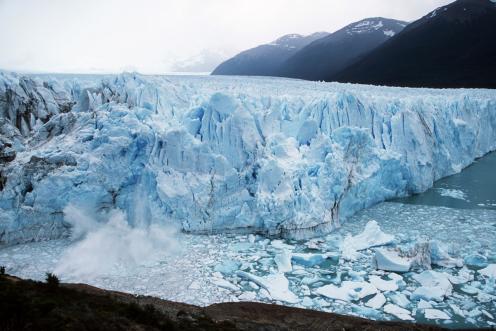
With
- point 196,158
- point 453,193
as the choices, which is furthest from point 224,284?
point 453,193

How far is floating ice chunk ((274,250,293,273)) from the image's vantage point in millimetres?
7215

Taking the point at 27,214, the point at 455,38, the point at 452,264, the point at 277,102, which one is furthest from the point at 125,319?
the point at 455,38

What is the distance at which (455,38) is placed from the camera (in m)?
46.2

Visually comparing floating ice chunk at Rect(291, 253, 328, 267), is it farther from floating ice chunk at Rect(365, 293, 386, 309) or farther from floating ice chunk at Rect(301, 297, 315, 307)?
floating ice chunk at Rect(365, 293, 386, 309)

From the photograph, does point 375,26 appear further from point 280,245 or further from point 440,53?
point 280,245

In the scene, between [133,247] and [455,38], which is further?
[455,38]

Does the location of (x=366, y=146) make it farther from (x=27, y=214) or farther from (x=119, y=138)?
(x=27, y=214)

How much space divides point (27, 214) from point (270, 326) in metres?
5.69

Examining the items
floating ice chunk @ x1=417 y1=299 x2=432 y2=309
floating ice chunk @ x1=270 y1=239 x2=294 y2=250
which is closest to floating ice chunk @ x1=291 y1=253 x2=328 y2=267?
floating ice chunk @ x1=270 y1=239 x2=294 y2=250

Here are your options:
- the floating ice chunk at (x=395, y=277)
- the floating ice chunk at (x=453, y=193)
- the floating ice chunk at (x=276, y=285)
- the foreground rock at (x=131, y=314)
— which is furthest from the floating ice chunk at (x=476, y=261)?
the floating ice chunk at (x=453, y=193)

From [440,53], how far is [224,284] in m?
47.3

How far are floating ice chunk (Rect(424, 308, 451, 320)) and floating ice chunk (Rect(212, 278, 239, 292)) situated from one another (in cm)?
295

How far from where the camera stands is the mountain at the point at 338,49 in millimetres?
57031

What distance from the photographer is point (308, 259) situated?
295 inches
